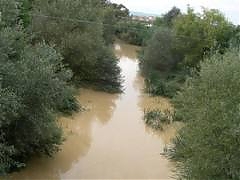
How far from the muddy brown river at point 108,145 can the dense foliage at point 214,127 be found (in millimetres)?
3599

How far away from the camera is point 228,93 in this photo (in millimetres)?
12102

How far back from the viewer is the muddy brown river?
52.7ft

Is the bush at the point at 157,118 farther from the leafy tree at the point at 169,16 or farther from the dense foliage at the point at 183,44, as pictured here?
the leafy tree at the point at 169,16

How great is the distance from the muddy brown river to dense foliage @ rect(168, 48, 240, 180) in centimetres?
360

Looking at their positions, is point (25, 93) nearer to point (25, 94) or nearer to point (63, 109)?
point (25, 94)

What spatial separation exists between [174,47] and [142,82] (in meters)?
4.40

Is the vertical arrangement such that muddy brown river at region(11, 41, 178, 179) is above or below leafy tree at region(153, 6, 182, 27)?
below

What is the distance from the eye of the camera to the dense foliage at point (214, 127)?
1122 centimetres

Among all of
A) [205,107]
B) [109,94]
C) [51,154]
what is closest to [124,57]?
[109,94]

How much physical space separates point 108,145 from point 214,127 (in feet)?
27.2

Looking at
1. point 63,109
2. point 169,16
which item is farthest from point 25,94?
point 169,16

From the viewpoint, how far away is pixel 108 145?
1936 centimetres

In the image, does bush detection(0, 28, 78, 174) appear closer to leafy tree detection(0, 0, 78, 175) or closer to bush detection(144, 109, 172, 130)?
leafy tree detection(0, 0, 78, 175)

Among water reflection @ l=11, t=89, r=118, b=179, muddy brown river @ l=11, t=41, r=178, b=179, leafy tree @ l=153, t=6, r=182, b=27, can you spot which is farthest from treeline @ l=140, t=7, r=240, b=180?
leafy tree @ l=153, t=6, r=182, b=27
